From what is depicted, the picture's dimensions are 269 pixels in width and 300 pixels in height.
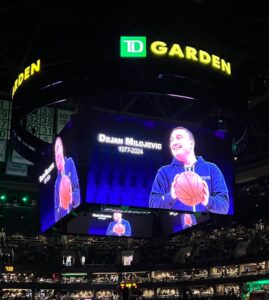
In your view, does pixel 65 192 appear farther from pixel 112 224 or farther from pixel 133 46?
pixel 133 46

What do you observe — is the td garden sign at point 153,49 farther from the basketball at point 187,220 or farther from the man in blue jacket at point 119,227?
the man in blue jacket at point 119,227

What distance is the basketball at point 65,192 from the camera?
10816 mm

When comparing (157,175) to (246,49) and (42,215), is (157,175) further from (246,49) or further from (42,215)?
(246,49)

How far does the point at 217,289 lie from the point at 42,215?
1026 inches

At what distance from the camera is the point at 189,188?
10.7 metres

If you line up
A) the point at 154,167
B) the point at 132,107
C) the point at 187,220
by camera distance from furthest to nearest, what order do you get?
1. the point at 132,107
2. the point at 187,220
3. the point at 154,167

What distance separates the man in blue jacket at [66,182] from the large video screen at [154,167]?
0.43 metres

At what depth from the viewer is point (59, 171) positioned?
452 inches

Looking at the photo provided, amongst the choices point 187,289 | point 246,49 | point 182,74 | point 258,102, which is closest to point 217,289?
point 187,289

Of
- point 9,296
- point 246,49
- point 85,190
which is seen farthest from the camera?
point 9,296

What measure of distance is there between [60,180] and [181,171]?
2.58 metres

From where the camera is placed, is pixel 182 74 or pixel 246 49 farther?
pixel 246 49

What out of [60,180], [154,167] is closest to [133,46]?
[154,167]

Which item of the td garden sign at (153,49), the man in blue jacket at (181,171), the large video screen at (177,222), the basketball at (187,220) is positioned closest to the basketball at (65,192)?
the man in blue jacket at (181,171)
